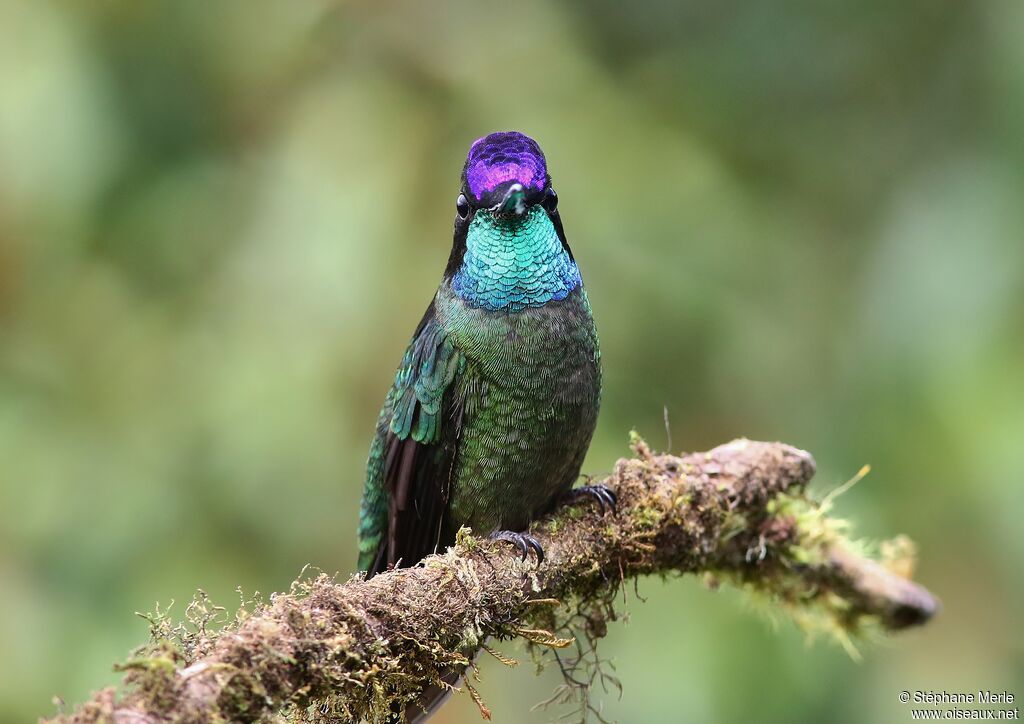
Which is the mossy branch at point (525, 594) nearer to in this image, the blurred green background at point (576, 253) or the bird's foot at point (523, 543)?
the bird's foot at point (523, 543)

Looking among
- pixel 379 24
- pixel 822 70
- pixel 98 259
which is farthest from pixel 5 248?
pixel 822 70

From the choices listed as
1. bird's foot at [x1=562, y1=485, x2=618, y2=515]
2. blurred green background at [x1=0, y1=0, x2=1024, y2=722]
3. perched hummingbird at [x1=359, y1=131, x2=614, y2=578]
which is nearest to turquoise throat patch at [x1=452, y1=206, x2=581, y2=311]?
perched hummingbird at [x1=359, y1=131, x2=614, y2=578]

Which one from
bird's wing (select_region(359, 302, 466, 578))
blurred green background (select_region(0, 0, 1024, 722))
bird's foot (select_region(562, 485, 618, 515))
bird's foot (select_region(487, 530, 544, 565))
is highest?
blurred green background (select_region(0, 0, 1024, 722))

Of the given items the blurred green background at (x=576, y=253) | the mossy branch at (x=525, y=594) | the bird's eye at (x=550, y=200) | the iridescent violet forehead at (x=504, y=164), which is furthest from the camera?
the blurred green background at (x=576, y=253)

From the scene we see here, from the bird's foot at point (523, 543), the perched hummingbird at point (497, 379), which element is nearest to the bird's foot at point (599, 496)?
the perched hummingbird at point (497, 379)

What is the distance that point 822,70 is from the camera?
19.6 ft

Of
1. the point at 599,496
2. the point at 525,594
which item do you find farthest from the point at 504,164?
the point at 525,594

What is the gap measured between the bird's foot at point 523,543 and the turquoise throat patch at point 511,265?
27.6 inches

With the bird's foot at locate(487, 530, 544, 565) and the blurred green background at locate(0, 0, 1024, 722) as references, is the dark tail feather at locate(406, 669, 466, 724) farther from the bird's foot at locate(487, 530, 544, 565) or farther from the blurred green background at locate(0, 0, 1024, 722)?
the blurred green background at locate(0, 0, 1024, 722)

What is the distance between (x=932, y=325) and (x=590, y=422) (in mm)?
2445

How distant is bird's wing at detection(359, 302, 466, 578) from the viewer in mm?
3201

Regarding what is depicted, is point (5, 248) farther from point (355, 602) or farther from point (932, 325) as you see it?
point (932, 325)

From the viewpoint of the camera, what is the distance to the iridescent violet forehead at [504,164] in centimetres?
310

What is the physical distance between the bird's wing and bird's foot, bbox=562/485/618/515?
413 mm
